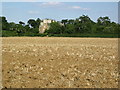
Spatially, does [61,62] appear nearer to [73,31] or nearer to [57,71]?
[57,71]

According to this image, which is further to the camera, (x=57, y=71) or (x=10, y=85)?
(x=57, y=71)

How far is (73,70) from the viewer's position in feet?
32.6

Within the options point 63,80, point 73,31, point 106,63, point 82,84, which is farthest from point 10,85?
point 73,31

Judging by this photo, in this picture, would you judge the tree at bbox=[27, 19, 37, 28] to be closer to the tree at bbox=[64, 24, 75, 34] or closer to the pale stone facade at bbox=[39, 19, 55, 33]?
the pale stone facade at bbox=[39, 19, 55, 33]

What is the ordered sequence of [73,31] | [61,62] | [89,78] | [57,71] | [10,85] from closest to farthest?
[10,85], [89,78], [57,71], [61,62], [73,31]

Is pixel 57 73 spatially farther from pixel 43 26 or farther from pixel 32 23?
pixel 32 23

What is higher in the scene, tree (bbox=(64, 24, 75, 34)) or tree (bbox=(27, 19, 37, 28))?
tree (bbox=(27, 19, 37, 28))

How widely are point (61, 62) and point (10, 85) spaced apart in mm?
3533

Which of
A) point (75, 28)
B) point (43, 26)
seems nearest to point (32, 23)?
point (43, 26)

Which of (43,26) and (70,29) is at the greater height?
(43,26)

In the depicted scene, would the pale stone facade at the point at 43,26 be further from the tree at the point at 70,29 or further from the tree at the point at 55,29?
the tree at the point at 70,29

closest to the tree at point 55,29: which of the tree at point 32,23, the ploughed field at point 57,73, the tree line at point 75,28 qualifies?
the tree line at point 75,28

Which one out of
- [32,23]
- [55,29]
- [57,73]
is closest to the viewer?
[57,73]

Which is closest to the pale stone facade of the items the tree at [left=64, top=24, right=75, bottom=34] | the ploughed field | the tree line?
the tree line
